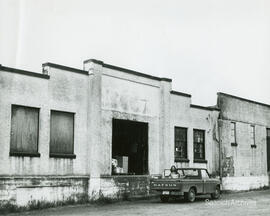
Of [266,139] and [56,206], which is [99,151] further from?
[266,139]

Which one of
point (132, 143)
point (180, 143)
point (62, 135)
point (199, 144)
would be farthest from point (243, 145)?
point (62, 135)

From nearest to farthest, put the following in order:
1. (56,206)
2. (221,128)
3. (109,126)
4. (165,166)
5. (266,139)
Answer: (56,206), (109,126), (165,166), (221,128), (266,139)

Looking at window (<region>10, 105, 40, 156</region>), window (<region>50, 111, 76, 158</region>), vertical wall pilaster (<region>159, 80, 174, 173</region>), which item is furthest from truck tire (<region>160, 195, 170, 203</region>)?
window (<region>10, 105, 40, 156</region>)

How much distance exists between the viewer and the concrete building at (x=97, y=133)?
703 inches

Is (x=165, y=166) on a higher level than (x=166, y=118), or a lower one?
lower

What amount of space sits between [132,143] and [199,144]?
441 cm

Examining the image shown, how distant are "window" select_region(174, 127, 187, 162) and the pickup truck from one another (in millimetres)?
2835

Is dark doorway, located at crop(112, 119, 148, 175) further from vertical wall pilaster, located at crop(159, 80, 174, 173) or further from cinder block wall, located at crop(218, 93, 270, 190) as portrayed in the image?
cinder block wall, located at crop(218, 93, 270, 190)

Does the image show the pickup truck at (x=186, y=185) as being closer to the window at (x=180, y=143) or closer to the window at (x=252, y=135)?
the window at (x=180, y=143)

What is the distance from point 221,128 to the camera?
92.0 ft

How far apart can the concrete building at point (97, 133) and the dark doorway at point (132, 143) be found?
5 cm

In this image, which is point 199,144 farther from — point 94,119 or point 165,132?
point 94,119

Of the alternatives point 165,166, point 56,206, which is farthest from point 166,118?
point 56,206

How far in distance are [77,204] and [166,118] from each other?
290 inches
